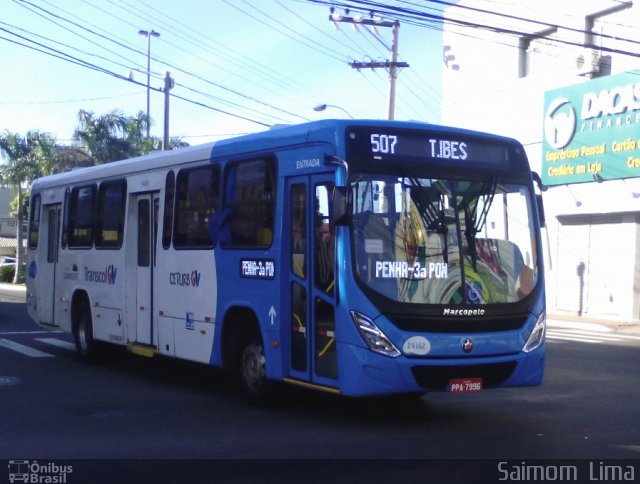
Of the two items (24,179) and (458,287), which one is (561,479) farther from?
A: (24,179)

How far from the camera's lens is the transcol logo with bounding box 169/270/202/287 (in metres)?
12.4

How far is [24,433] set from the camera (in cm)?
968

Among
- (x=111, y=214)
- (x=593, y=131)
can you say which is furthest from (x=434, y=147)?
(x=593, y=131)

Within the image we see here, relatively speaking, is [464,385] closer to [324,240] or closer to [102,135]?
[324,240]

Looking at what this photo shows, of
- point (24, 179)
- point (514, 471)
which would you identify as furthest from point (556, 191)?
point (24, 179)

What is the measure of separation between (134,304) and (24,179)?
39716 millimetres

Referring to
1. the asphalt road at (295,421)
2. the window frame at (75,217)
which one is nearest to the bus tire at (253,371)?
the asphalt road at (295,421)

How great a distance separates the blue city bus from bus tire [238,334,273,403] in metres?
0.02

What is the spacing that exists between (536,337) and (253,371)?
332cm

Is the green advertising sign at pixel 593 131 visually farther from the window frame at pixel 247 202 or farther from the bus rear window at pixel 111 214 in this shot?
the window frame at pixel 247 202

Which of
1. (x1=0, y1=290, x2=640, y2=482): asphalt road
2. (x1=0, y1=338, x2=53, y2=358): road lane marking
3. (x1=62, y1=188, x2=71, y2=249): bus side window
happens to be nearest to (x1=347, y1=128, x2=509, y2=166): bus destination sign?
(x1=0, y1=290, x2=640, y2=482): asphalt road

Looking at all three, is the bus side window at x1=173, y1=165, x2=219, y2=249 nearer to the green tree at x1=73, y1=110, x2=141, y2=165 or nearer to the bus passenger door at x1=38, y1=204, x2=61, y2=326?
the bus passenger door at x1=38, y1=204, x2=61, y2=326

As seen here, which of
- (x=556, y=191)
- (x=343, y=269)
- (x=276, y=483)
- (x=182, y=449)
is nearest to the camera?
(x=276, y=483)

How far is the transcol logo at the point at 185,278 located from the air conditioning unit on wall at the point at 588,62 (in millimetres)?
21483
